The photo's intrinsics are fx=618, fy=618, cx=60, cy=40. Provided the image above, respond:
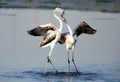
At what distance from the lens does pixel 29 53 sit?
6719 mm

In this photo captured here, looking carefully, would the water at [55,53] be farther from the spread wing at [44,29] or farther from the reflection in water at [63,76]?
the spread wing at [44,29]

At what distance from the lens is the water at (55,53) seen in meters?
5.88

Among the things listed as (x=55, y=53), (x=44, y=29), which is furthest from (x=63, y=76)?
(x=55, y=53)

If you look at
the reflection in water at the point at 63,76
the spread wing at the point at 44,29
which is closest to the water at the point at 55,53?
the reflection in water at the point at 63,76

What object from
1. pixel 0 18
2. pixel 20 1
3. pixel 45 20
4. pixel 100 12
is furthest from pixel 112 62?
pixel 20 1

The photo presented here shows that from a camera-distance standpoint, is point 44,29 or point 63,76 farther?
point 44,29

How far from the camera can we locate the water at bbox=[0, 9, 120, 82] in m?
5.88

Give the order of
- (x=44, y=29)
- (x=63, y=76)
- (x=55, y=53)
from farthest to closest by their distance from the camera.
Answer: (x=55, y=53), (x=44, y=29), (x=63, y=76)

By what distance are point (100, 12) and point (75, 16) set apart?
1319mm

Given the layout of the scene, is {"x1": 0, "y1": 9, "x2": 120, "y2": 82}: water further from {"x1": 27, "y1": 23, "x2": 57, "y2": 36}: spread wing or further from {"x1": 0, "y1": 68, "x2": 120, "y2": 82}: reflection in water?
{"x1": 27, "y1": 23, "x2": 57, "y2": 36}: spread wing

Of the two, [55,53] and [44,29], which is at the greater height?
[44,29]

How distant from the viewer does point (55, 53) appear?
6.62m

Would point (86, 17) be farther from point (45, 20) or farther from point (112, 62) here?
point (112, 62)

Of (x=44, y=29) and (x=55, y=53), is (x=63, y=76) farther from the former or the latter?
(x=55, y=53)
